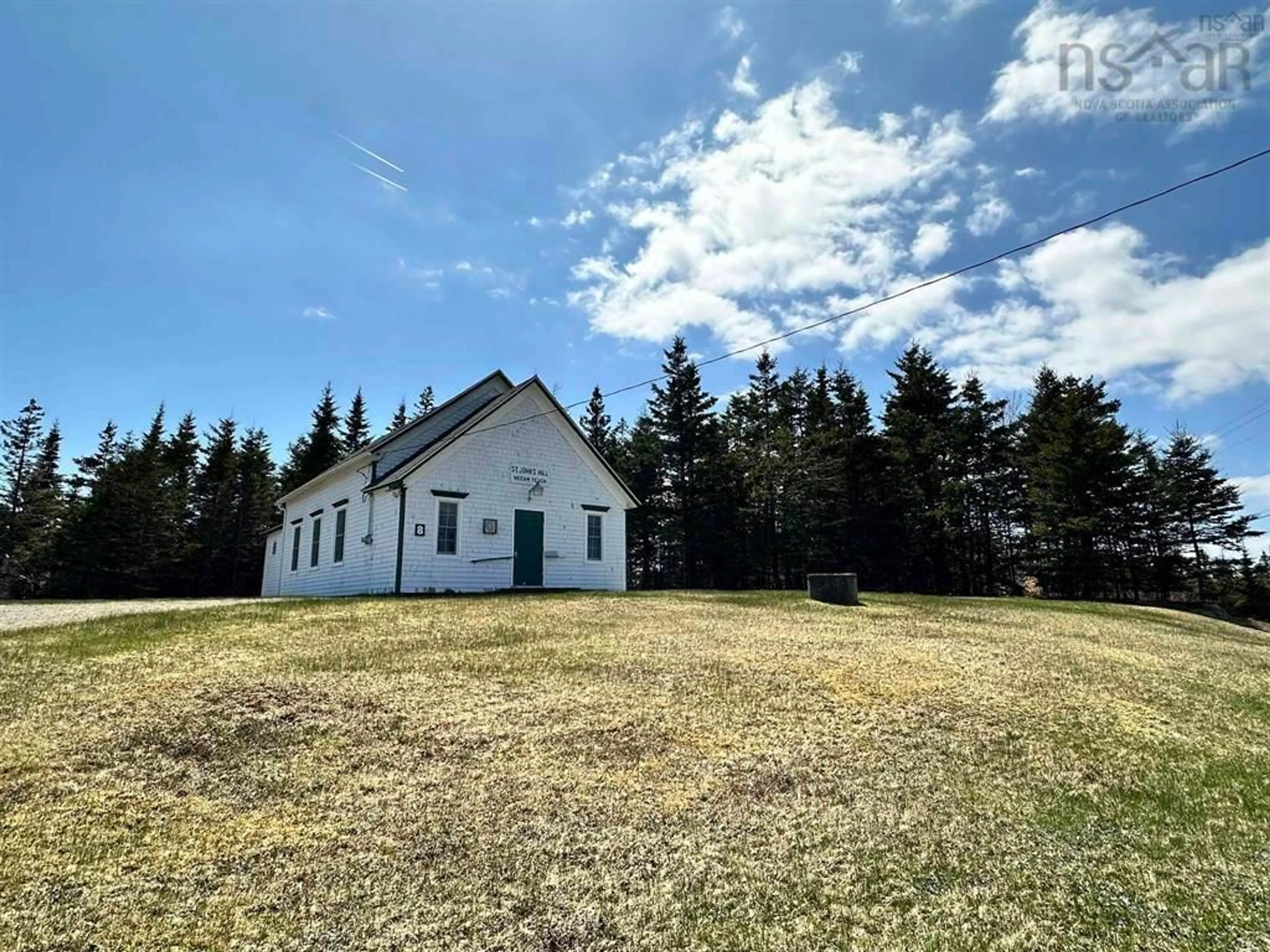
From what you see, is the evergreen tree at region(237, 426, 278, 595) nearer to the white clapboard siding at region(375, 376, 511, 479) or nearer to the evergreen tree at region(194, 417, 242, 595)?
the evergreen tree at region(194, 417, 242, 595)

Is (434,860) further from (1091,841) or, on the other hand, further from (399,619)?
(399,619)

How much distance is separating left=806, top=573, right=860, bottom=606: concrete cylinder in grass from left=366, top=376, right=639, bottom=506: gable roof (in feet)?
25.8

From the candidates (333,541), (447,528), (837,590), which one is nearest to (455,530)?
(447,528)

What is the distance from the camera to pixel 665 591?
1777cm

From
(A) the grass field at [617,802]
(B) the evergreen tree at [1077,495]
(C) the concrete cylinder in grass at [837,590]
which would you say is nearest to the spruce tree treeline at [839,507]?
(B) the evergreen tree at [1077,495]

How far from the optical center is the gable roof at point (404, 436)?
18.5 metres

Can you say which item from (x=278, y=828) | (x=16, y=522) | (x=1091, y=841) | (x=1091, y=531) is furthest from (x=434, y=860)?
(x=16, y=522)

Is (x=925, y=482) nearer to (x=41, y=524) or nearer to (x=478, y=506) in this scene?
(x=478, y=506)

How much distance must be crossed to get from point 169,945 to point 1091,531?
34390 millimetres

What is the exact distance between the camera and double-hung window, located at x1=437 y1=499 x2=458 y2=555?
17359 millimetres

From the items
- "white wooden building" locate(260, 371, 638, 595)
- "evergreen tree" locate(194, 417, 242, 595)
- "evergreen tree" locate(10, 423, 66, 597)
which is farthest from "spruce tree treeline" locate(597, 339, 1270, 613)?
"evergreen tree" locate(10, 423, 66, 597)

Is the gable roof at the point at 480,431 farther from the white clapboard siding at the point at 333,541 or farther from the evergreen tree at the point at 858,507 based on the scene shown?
the evergreen tree at the point at 858,507

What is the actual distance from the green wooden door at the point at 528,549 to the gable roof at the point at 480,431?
274cm

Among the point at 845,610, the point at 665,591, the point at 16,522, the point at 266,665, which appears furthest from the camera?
the point at 16,522
